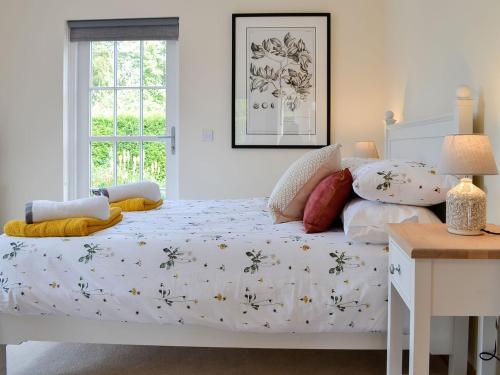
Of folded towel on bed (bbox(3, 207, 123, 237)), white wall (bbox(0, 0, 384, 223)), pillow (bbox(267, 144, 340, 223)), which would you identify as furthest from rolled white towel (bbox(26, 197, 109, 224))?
white wall (bbox(0, 0, 384, 223))

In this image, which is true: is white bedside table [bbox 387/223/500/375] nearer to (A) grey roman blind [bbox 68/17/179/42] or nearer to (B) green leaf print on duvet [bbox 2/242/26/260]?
(B) green leaf print on duvet [bbox 2/242/26/260]

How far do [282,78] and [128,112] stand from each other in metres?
1.32

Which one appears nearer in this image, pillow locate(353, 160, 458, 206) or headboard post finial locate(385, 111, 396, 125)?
pillow locate(353, 160, 458, 206)

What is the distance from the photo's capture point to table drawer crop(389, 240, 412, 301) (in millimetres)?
1086

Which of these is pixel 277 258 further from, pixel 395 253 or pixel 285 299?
pixel 395 253

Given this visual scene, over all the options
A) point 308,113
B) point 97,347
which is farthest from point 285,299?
point 308,113

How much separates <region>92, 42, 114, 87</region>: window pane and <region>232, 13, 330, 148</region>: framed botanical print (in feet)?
3.51

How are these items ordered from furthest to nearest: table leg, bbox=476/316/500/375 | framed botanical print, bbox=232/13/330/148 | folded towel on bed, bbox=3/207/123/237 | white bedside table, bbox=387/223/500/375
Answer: framed botanical print, bbox=232/13/330/148 < folded towel on bed, bbox=3/207/123/237 < table leg, bbox=476/316/500/375 < white bedside table, bbox=387/223/500/375

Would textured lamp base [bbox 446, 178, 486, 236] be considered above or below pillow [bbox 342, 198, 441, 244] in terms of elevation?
above

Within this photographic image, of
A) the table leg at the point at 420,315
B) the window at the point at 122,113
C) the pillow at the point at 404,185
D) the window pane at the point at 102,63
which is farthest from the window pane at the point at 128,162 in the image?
the table leg at the point at 420,315

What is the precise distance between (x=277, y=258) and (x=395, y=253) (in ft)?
1.27

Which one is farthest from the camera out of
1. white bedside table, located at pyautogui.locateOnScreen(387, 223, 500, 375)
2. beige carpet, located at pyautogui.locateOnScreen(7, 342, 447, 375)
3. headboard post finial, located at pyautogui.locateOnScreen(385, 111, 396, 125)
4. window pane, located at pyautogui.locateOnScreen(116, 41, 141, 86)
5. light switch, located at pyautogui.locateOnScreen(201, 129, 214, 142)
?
window pane, located at pyautogui.locateOnScreen(116, 41, 141, 86)

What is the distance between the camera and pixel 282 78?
326cm

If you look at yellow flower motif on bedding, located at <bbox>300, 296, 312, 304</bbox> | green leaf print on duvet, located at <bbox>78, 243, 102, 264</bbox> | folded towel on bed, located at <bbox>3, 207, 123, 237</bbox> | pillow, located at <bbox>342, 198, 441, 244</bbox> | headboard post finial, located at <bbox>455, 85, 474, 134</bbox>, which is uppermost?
headboard post finial, located at <bbox>455, 85, 474, 134</bbox>
